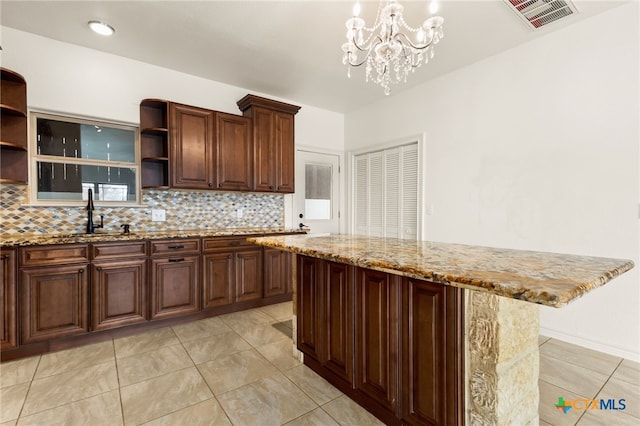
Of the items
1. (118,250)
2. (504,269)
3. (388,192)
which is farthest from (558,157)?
(118,250)

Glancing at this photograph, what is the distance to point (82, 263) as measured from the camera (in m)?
2.55

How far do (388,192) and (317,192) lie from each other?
1.15 metres

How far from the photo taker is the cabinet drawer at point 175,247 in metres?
2.90

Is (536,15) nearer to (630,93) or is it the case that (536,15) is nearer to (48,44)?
(630,93)

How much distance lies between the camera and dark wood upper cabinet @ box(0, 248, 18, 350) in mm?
2254

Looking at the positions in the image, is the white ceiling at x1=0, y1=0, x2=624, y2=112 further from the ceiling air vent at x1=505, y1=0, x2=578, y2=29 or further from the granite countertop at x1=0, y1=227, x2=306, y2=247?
the granite countertop at x1=0, y1=227, x2=306, y2=247

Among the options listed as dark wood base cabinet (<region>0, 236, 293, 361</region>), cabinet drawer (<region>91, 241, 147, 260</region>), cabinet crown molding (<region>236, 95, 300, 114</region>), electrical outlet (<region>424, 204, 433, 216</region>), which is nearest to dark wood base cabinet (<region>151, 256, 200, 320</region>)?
dark wood base cabinet (<region>0, 236, 293, 361</region>)

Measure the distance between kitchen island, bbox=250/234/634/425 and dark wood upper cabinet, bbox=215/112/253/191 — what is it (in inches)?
81.6

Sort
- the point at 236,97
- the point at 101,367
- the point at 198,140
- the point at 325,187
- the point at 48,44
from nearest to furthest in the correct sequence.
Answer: the point at 101,367 → the point at 48,44 → the point at 198,140 → the point at 236,97 → the point at 325,187

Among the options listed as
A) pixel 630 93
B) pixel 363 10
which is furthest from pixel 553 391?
pixel 363 10

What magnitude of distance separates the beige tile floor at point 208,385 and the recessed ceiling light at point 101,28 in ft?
9.14

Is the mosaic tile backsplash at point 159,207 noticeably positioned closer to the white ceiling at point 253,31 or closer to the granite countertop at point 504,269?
the white ceiling at point 253,31

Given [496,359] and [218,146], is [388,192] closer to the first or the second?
[218,146]

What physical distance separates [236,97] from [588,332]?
14.6 ft
